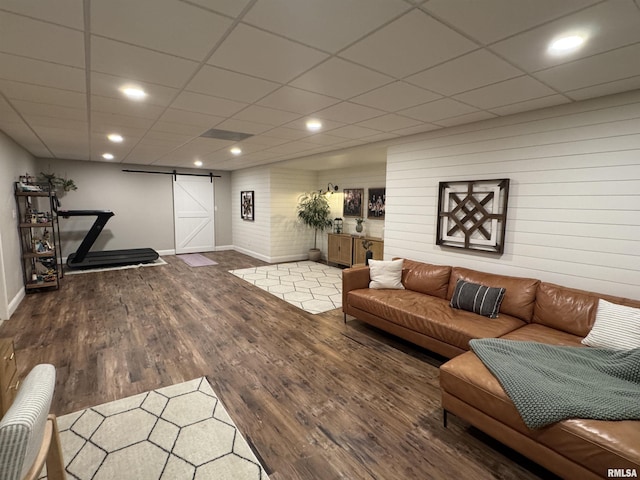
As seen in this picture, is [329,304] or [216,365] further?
[329,304]

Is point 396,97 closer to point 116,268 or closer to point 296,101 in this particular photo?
point 296,101

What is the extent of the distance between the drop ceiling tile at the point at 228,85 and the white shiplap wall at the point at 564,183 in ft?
7.89

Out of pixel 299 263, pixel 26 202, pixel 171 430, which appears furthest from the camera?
pixel 299 263

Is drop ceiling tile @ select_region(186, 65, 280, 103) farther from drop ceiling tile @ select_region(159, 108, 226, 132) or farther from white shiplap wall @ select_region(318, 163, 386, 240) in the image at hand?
white shiplap wall @ select_region(318, 163, 386, 240)

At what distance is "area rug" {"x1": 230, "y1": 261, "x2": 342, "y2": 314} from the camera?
191 inches

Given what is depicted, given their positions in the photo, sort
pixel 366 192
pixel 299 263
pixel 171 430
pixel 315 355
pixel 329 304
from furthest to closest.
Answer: pixel 299 263 < pixel 366 192 < pixel 329 304 < pixel 315 355 < pixel 171 430

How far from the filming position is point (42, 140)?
4.78 metres

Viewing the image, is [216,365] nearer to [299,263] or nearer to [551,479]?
[551,479]

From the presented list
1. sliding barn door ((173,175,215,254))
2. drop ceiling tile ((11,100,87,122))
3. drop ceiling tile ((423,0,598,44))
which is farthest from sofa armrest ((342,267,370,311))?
sliding barn door ((173,175,215,254))

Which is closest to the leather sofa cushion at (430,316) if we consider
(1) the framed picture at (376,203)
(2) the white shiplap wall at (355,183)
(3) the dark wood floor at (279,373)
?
(3) the dark wood floor at (279,373)

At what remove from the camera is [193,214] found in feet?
29.3

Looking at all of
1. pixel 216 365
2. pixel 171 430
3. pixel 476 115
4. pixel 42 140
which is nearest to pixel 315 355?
pixel 216 365

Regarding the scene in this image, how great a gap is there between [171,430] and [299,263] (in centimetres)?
575

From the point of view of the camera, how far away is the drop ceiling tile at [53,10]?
145 centimetres
